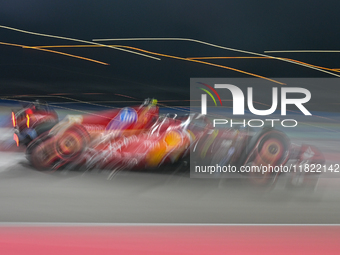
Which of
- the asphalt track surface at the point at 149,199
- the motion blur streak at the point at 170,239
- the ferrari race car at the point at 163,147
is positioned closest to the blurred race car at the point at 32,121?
the ferrari race car at the point at 163,147

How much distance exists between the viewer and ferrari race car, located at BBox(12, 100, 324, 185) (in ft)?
8.50

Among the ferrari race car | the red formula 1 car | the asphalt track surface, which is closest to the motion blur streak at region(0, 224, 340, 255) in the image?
the asphalt track surface

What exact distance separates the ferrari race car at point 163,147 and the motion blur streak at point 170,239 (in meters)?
0.78

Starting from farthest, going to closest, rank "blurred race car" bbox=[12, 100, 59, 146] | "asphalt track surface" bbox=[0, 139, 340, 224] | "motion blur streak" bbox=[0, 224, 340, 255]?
"blurred race car" bbox=[12, 100, 59, 146], "asphalt track surface" bbox=[0, 139, 340, 224], "motion blur streak" bbox=[0, 224, 340, 255]

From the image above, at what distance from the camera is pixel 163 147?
2654 mm

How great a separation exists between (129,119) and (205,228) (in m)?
1.33

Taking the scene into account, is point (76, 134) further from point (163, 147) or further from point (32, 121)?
point (163, 147)

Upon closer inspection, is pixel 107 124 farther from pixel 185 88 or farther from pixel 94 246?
pixel 94 246

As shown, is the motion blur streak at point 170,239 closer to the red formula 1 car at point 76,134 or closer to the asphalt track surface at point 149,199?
the asphalt track surface at point 149,199

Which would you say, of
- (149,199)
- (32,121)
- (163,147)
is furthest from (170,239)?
(32,121)

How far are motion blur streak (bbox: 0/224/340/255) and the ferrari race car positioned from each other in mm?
777

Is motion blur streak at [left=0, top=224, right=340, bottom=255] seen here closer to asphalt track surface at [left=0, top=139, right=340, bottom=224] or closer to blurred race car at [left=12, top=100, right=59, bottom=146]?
asphalt track surface at [left=0, top=139, right=340, bottom=224]

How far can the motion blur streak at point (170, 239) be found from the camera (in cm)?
162

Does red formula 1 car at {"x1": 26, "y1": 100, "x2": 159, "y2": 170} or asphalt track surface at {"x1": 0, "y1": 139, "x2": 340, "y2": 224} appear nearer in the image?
asphalt track surface at {"x1": 0, "y1": 139, "x2": 340, "y2": 224}
